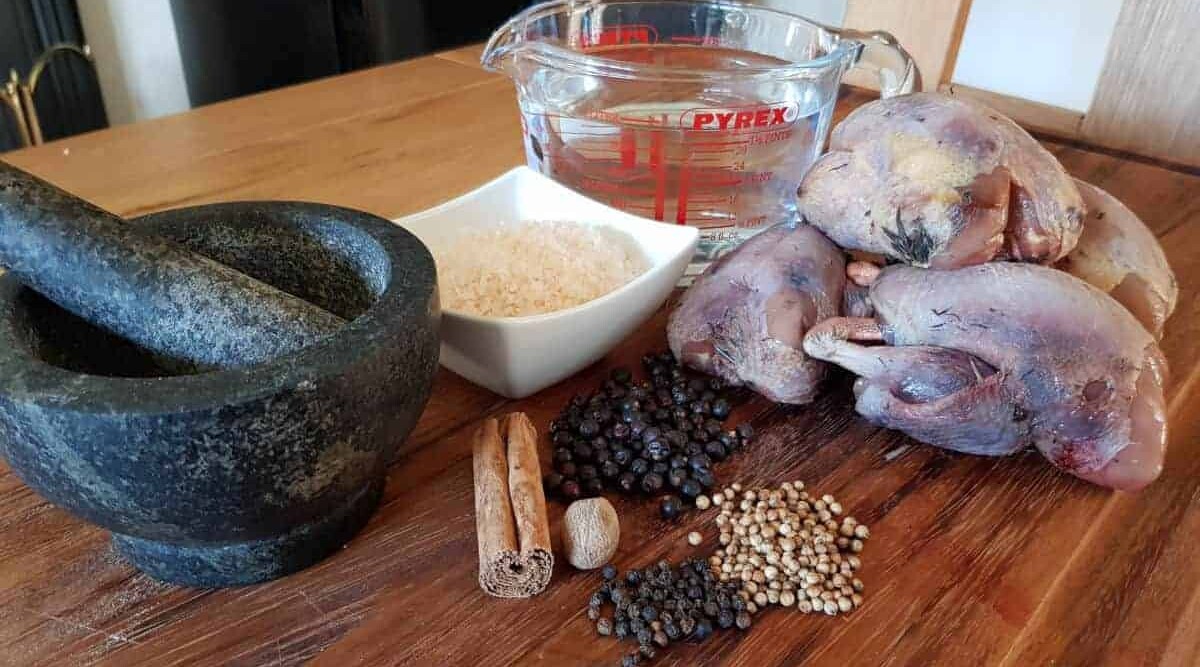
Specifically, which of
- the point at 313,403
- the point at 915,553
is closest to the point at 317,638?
the point at 313,403

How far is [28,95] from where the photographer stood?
1.93 meters

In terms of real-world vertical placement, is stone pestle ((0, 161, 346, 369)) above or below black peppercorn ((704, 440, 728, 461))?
above

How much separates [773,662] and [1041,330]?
0.33 meters

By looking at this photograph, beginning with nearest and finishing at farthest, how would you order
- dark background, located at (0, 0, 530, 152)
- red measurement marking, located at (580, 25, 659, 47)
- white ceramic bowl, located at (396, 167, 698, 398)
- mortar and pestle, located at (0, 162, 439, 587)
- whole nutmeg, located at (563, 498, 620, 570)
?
mortar and pestle, located at (0, 162, 439, 587) → whole nutmeg, located at (563, 498, 620, 570) → white ceramic bowl, located at (396, 167, 698, 398) → red measurement marking, located at (580, 25, 659, 47) → dark background, located at (0, 0, 530, 152)

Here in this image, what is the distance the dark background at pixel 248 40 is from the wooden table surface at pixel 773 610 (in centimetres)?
170

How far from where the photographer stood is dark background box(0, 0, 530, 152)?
205 cm

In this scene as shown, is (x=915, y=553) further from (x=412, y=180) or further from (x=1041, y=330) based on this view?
(x=412, y=180)

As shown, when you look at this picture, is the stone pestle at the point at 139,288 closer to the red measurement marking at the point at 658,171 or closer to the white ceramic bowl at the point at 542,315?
the white ceramic bowl at the point at 542,315

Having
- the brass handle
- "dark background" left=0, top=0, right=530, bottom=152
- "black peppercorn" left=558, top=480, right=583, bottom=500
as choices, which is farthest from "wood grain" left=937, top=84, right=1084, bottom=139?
the brass handle

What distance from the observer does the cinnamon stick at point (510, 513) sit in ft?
2.06

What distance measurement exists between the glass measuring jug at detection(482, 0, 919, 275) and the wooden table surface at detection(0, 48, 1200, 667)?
150 millimetres

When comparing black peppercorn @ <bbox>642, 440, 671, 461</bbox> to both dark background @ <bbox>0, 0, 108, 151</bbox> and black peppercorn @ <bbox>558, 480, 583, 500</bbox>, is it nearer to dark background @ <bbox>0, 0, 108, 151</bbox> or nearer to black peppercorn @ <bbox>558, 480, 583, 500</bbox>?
black peppercorn @ <bbox>558, 480, 583, 500</bbox>

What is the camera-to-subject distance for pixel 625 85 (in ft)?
2.97

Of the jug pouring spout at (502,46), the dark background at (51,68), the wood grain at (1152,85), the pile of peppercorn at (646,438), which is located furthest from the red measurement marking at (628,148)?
the dark background at (51,68)
